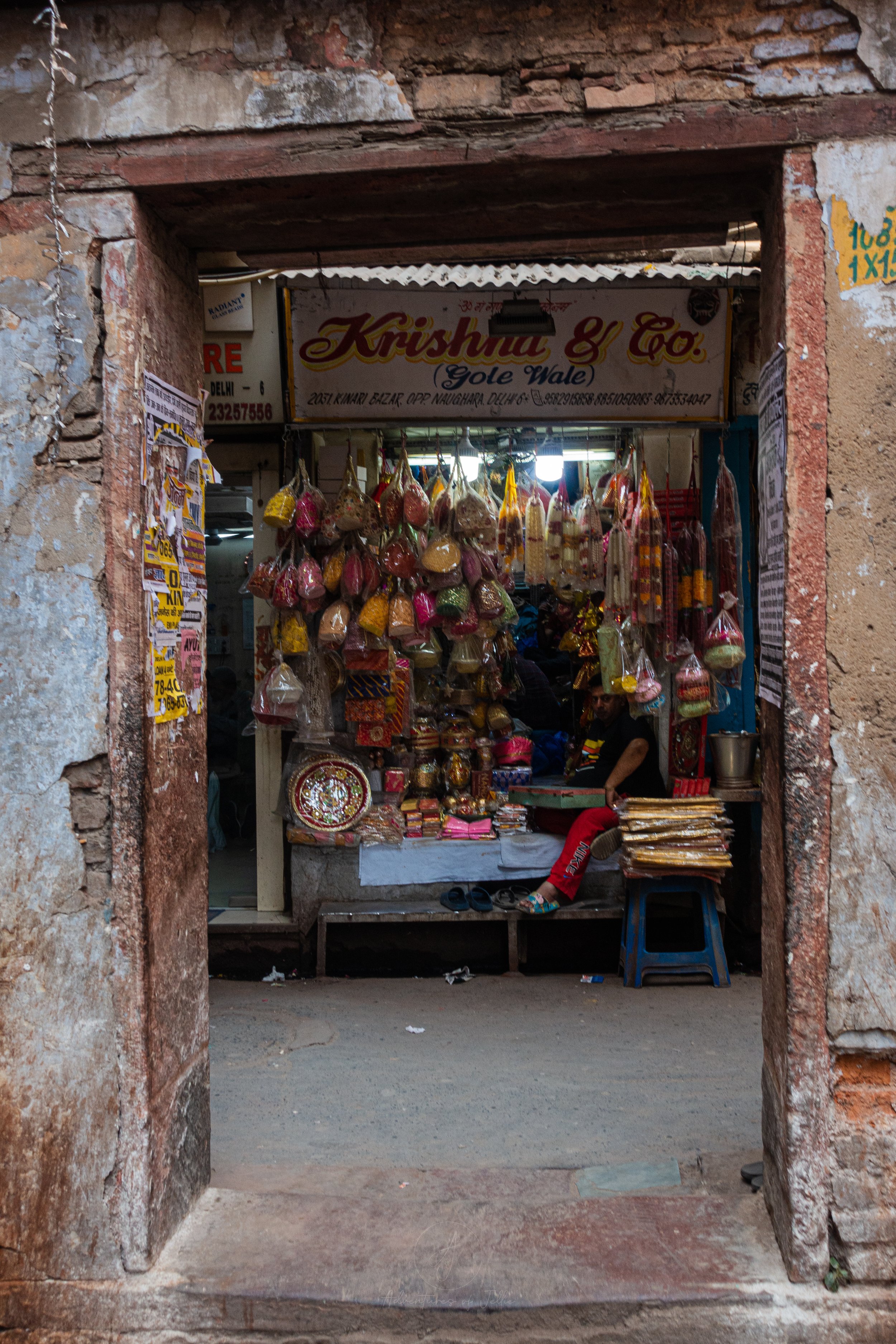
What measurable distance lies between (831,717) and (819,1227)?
1.28m

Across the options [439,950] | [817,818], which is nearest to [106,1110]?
[817,818]

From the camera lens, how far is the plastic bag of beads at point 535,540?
518cm

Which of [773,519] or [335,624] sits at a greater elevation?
[773,519]

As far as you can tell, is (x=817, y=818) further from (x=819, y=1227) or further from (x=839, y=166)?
(x=839, y=166)

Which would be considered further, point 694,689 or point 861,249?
point 694,689

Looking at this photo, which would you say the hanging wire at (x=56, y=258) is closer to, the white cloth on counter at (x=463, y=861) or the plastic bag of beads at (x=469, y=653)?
the plastic bag of beads at (x=469, y=653)

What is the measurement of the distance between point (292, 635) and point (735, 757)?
2486 mm

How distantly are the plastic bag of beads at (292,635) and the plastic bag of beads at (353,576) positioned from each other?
30 centimetres

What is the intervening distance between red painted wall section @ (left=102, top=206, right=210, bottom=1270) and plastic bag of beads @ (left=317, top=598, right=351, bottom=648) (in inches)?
84.5

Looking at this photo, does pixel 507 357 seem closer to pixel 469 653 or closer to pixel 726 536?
pixel 726 536

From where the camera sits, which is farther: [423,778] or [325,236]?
[423,778]

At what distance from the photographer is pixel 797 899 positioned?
2340 mm

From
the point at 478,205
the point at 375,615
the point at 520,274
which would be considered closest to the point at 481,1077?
the point at 375,615

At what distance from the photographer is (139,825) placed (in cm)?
250
